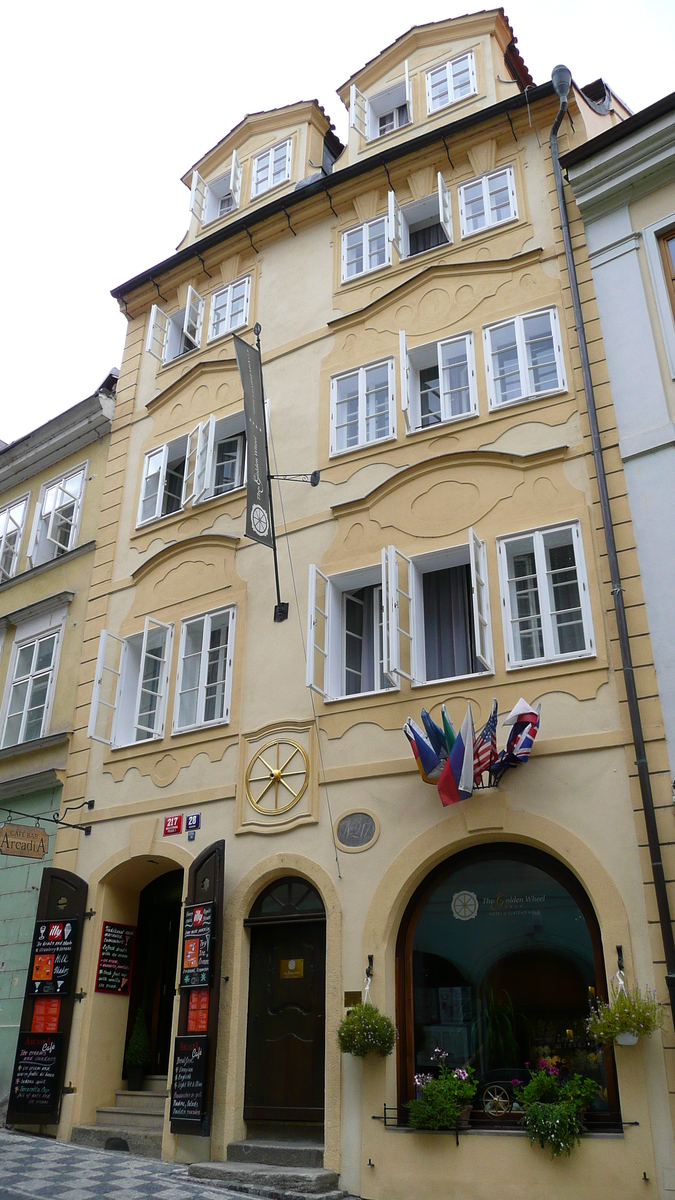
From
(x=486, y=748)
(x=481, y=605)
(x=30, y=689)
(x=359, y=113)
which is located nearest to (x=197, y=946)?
(x=486, y=748)

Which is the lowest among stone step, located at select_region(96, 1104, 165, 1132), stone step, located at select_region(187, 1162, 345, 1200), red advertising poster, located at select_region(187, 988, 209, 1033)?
stone step, located at select_region(187, 1162, 345, 1200)

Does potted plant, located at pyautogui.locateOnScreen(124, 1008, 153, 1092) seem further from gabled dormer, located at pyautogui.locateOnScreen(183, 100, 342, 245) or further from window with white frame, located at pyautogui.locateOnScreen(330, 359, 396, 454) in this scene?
gabled dormer, located at pyautogui.locateOnScreen(183, 100, 342, 245)

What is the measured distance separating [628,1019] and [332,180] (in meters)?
13.3

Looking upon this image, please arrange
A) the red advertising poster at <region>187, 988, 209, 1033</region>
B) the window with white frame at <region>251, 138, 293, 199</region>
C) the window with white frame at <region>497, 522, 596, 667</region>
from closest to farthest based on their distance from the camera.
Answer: the window with white frame at <region>497, 522, 596, 667</region>
the red advertising poster at <region>187, 988, 209, 1033</region>
the window with white frame at <region>251, 138, 293, 199</region>

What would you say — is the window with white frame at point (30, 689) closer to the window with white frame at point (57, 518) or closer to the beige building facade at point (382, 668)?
the beige building facade at point (382, 668)

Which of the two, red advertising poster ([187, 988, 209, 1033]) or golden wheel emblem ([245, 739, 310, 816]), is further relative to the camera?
golden wheel emblem ([245, 739, 310, 816])

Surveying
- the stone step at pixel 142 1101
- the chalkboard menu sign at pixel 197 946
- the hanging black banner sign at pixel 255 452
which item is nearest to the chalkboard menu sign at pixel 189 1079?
the chalkboard menu sign at pixel 197 946

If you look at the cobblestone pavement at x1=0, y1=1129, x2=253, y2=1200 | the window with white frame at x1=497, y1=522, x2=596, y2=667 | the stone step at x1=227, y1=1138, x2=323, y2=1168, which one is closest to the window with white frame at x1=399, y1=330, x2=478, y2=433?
the window with white frame at x1=497, y1=522, x2=596, y2=667

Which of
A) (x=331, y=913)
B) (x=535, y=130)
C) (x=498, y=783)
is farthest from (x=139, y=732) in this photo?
(x=535, y=130)

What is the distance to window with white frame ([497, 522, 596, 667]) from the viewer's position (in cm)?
1059

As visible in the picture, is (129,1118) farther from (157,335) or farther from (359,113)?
(359,113)

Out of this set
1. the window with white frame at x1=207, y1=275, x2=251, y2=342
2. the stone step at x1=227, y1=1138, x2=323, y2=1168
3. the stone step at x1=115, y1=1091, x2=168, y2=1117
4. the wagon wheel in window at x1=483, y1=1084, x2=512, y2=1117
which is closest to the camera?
the wagon wheel in window at x1=483, y1=1084, x2=512, y2=1117

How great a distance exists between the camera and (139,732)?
46.9ft

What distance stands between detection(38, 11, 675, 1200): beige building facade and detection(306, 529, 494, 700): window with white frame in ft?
0.15
